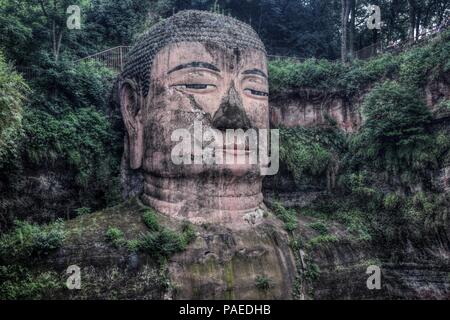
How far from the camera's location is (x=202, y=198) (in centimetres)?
848

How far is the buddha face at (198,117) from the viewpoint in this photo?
847 cm

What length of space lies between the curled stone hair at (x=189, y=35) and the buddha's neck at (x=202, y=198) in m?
2.42

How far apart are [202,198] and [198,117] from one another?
5.88 ft

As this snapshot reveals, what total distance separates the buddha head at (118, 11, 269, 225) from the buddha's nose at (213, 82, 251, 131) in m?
0.02

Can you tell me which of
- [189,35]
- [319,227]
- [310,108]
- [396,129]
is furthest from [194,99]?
[310,108]

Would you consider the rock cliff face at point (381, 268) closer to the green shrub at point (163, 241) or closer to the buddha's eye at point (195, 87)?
the green shrub at point (163, 241)

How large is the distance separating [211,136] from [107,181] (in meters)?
3.67

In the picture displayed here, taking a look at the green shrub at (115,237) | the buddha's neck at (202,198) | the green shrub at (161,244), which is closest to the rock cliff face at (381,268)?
the buddha's neck at (202,198)

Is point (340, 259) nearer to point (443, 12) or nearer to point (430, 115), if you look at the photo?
point (430, 115)

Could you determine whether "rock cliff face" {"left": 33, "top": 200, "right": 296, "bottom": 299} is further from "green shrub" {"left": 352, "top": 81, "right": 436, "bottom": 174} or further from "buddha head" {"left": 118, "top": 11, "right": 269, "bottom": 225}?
"green shrub" {"left": 352, "top": 81, "right": 436, "bottom": 174}

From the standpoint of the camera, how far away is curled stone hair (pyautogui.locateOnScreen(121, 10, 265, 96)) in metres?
8.86

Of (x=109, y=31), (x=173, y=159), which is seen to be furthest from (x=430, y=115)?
(x=109, y=31)

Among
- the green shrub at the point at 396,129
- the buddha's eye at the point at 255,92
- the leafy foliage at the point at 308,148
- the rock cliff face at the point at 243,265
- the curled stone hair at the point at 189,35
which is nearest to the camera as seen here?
the rock cliff face at the point at 243,265

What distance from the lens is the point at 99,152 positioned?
34.1 feet
